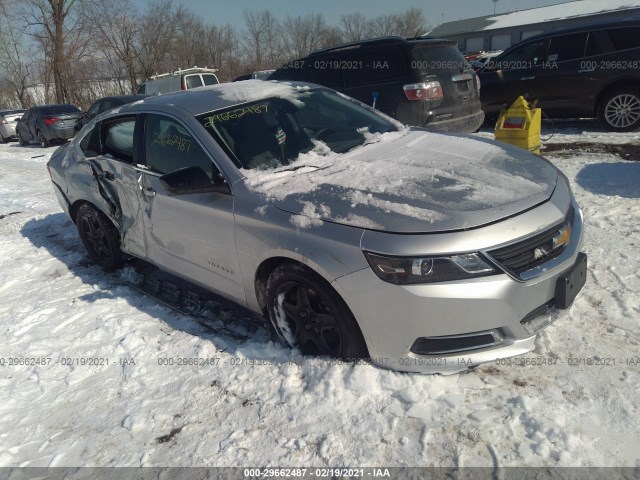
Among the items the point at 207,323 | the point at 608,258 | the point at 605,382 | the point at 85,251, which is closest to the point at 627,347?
the point at 605,382

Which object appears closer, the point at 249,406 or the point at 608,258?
the point at 249,406

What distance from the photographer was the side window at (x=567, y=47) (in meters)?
8.35

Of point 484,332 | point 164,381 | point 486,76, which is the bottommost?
point 164,381

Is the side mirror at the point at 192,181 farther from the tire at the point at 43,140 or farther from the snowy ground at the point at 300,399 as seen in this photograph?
the tire at the point at 43,140

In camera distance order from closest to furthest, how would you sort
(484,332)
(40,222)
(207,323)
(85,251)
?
(484,332)
(207,323)
(85,251)
(40,222)

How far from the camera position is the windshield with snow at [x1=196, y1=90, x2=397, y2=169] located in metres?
3.32

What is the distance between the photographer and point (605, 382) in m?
2.59

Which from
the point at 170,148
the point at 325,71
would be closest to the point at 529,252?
the point at 170,148

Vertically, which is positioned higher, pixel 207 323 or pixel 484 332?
pixel 484 332

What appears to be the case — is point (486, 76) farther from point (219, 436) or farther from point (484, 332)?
point (219, 436)

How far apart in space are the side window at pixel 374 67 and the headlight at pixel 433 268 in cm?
549

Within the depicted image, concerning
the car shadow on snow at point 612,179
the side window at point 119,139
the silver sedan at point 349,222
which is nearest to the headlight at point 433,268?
the silver sedan at point 349,222

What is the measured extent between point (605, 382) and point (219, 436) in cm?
205

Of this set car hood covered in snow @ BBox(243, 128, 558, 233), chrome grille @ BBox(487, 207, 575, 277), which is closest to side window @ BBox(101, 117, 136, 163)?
car hood covered in snow @ BBox(243, 128, 558, 233)
